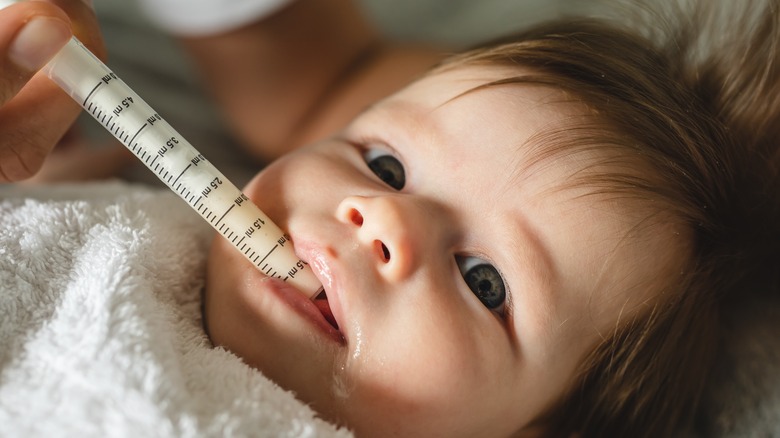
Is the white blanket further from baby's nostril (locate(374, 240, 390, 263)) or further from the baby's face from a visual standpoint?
baby's nostril (locate(374, 240, 390, 263))

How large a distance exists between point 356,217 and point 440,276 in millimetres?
130

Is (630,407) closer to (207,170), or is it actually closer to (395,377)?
(395,377)

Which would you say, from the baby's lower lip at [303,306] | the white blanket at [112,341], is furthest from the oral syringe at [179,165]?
the white blanket at [112,341]

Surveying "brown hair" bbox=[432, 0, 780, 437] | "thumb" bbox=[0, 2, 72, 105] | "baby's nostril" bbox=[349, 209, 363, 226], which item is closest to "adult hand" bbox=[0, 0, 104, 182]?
"thumb" bbox=[0, 2, 72, 105]

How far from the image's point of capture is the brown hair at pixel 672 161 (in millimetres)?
937

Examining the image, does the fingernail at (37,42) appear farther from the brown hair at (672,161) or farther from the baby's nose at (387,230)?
the brown hair at (672,161)

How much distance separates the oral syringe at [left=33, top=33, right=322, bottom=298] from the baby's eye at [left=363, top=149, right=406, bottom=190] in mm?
192

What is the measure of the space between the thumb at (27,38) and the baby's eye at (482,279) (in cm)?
56

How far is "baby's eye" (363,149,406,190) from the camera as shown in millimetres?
976

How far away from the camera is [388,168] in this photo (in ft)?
3.23

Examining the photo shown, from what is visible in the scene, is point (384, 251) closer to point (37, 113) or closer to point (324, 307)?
point (324, 307)

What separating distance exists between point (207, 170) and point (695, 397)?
34.5 inches

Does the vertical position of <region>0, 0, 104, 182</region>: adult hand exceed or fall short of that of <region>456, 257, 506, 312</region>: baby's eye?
it falls short

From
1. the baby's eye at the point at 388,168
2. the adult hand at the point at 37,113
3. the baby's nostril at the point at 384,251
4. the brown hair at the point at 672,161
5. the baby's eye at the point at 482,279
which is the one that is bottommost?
the adult hand at the point at 37,113
